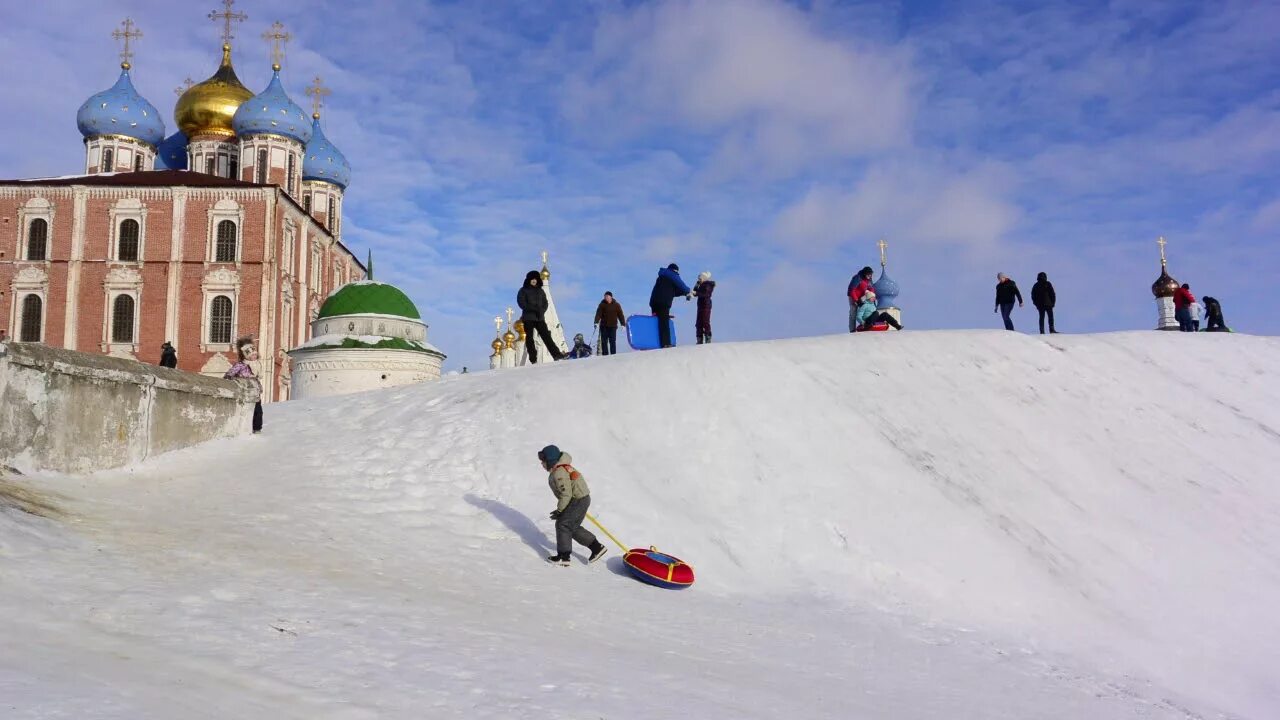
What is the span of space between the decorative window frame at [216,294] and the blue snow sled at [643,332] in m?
34.2

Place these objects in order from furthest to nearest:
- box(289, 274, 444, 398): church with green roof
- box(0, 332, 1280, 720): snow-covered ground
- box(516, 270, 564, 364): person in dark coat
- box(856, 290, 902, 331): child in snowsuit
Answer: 1. box(289, 274, 444, 398): church with green roof
2. box(856, 290, 902, 331): child in snowsuit
3. box(516, 270, 564, 364): person in dark coat
4. box(0, 332, 1280, 720): snow-covered ground

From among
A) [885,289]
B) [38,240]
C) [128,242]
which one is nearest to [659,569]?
[885,289]

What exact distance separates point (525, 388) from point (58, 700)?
1070 cm

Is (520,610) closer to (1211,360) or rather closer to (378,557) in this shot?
(378,557)

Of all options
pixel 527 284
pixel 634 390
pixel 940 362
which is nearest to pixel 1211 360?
pixel 940 362

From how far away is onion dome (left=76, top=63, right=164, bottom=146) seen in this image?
177 ft

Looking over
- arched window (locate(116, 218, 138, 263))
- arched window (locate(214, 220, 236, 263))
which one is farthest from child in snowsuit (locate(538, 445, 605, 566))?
arched window (locate(116, 218, 138, 263))

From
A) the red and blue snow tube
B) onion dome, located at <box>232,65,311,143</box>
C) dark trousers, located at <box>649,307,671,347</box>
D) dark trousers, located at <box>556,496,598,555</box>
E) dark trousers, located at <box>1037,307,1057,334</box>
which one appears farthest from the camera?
onion dome, located at <box>232,65,311,143</box>

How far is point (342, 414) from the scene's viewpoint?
14.5 meters

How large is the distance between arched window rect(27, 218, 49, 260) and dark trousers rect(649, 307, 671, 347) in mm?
41356

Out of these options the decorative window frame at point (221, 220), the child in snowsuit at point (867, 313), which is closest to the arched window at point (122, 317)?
the decorative window frame at point (221, 220)

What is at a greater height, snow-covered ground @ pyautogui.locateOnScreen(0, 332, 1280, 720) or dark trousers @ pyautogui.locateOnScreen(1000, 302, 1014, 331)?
dark trousers @ pyautogui.locateOnScreen(1000, 302, 1014, 331)

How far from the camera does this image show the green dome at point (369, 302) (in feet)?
101

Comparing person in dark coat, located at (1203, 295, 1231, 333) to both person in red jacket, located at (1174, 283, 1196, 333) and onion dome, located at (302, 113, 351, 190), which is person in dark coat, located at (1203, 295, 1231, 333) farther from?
onion dome, located at (302, 113, 351, 190)
